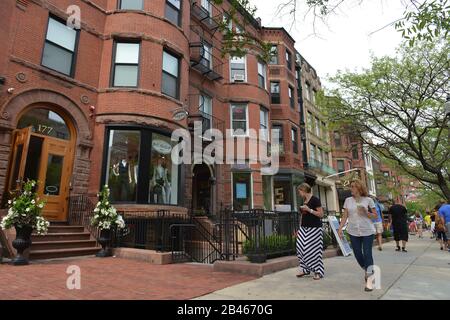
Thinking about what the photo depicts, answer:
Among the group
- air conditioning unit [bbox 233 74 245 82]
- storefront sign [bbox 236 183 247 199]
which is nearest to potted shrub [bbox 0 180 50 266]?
storefront sign [bbox 236 183 247 199]

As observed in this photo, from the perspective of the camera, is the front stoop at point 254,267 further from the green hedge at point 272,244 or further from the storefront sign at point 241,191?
the storefront sign at point 241,191

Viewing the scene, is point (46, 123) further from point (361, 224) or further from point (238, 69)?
point (238, 69)

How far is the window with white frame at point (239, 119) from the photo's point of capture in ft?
59.2

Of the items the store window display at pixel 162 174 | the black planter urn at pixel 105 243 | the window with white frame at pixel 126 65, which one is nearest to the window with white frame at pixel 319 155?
the store window display at pixel 162 174

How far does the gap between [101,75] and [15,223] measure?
6810 millimetres

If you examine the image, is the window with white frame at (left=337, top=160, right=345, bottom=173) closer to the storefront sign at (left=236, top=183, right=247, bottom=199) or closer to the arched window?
the storefront sign at (left=236, top=183, right=247, bottom=199)

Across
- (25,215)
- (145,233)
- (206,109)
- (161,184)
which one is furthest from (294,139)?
(25,215)

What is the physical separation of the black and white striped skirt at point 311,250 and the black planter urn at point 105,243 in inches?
218

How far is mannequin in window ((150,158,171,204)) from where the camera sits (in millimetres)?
11637

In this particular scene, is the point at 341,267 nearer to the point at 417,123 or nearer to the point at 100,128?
the point at 100,128

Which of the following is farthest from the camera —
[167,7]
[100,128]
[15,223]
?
[167,7]

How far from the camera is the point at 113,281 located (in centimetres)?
555

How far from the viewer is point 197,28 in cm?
1681
